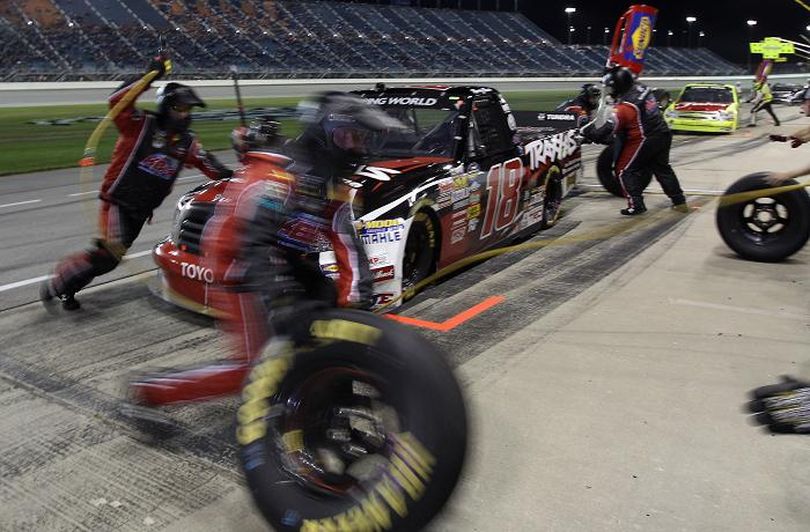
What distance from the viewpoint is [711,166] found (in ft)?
44.0

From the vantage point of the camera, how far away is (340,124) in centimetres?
247

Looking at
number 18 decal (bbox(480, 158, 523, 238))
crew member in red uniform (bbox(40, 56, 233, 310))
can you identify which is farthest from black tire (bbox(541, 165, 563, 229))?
crew member in red uniform (bbox(40, 56, 233, 310))

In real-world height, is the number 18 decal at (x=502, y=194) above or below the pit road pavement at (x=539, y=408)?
above

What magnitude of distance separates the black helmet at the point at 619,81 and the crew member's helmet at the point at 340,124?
669cm

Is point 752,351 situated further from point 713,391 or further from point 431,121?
point 431,121

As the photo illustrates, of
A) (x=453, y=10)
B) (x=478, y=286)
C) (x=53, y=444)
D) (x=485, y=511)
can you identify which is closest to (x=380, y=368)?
(x=485, y=511)

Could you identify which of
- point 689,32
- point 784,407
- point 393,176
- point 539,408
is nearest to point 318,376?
point 539,408

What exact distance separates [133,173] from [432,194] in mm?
2230

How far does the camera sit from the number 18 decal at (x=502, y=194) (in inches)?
236

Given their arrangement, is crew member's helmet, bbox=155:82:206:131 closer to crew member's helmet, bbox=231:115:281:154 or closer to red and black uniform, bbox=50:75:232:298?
red and black uniform, bbox=50:75:232:298

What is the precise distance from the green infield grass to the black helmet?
15.2ft

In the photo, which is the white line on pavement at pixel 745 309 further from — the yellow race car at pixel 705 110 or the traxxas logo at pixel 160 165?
the yellow race car at pixel 705 110

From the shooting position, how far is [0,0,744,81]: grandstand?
32656 millimetres

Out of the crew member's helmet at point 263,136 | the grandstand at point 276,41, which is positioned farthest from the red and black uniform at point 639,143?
the grandstand at point 276,41
